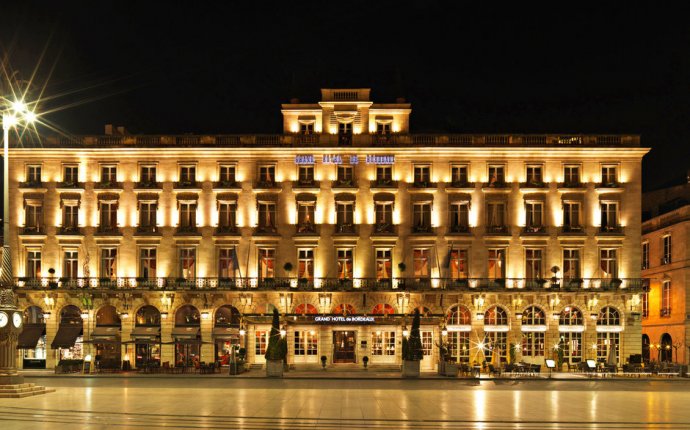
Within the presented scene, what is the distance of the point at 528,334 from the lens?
65812 mm

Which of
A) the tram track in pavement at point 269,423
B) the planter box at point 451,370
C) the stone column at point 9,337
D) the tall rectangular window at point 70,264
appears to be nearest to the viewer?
the tram track in pavement at point 269,423

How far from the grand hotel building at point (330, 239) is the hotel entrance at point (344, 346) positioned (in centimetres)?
16

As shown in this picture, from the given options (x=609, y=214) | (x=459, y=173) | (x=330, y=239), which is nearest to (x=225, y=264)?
(x=330, y=239)

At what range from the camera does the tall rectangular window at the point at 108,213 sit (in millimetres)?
67875

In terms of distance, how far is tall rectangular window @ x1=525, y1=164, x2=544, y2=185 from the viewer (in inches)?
2657

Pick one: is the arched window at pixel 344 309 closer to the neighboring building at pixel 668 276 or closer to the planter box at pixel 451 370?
the planter box at pixel 451 370

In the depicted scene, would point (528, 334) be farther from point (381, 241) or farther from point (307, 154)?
point (307, 154)

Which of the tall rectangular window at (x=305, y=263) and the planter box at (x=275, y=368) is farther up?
the tall rectangular window at (x=305, y=263)

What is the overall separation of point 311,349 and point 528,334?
55.6ft

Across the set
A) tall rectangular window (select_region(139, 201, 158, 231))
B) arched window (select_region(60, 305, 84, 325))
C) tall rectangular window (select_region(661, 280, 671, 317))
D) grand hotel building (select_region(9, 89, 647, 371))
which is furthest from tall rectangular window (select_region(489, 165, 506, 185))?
arched window (select_region(60, 305, 84, 325))

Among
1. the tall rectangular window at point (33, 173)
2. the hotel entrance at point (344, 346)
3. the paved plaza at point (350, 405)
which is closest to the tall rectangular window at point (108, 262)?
the tall rectangular window at point (33, 173)

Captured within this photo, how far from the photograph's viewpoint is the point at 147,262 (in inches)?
2657

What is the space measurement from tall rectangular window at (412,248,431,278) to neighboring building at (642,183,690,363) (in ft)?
67.5

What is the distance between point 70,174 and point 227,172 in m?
12.7
